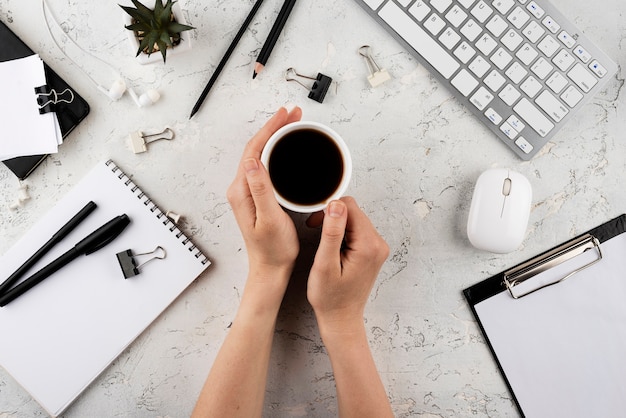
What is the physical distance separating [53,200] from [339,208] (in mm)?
501

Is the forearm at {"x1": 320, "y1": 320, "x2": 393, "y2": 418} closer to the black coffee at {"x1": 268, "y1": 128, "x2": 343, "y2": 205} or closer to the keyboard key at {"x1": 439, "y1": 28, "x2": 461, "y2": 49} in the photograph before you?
the black coffee at {"x1": 268, "y1": 128, "x2": 343, "y2": 205}

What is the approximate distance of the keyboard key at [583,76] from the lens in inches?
27.5

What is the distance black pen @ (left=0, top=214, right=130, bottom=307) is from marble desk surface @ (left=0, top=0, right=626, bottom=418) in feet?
0.24

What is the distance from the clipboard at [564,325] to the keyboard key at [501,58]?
32 cm

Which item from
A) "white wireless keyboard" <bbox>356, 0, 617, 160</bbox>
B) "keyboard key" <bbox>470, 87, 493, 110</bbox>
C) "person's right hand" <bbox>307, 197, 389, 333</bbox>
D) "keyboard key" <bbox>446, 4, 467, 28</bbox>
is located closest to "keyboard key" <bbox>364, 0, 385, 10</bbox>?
"white wireless keyboard" <bbox>356, 0, 617, 160</bbox>

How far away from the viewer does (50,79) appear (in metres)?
0.73

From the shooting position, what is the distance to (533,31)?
0.69 metres

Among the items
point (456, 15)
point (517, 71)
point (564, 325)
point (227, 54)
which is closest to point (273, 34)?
point (227, 54)

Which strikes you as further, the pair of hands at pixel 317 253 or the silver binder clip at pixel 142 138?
the silver binder clip at pixel 142 138

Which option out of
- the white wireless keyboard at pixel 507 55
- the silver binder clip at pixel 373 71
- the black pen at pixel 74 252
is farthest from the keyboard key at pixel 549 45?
the black pen at pixel 74 252

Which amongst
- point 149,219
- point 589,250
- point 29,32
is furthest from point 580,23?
point 29,32

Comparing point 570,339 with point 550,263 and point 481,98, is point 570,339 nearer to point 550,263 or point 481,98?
point 550,263

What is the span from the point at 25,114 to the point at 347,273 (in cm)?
58

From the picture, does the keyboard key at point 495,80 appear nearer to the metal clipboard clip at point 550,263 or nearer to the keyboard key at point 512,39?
the keyboard key at point 512,39
